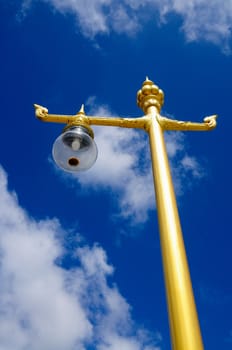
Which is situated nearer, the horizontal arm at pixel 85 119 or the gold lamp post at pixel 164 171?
the gold lamp post at pixel 164 171

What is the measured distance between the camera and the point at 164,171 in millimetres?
4094

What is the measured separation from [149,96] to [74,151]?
163 centimetres

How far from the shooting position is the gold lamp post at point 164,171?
287cm

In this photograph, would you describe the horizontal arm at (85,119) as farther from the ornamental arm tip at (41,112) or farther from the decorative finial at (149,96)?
the decorative finial at (149,96)

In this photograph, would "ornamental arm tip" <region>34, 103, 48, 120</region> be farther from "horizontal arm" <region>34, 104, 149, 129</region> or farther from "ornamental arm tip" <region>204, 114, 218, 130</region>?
"ornamental arm tip" <region>204, 114, 218, 130</region>

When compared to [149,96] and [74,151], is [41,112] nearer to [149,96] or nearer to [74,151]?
[74,151]

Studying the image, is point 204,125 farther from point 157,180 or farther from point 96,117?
point 157,180

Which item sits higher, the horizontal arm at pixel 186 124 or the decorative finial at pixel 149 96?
the decorative finial at pixel 149 96

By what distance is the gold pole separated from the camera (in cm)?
278

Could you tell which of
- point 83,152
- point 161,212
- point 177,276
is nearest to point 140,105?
point 83,152

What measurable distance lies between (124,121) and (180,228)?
7.34ft

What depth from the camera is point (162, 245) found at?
3.42 meters

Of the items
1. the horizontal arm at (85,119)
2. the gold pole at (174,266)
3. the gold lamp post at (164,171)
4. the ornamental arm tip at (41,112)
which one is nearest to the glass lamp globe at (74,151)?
the gold lamp post at (164,171)

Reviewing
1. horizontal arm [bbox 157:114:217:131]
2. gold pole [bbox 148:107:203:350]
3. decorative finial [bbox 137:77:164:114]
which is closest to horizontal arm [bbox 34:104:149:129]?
horizontal arm [bbox 157:114:217:131]
